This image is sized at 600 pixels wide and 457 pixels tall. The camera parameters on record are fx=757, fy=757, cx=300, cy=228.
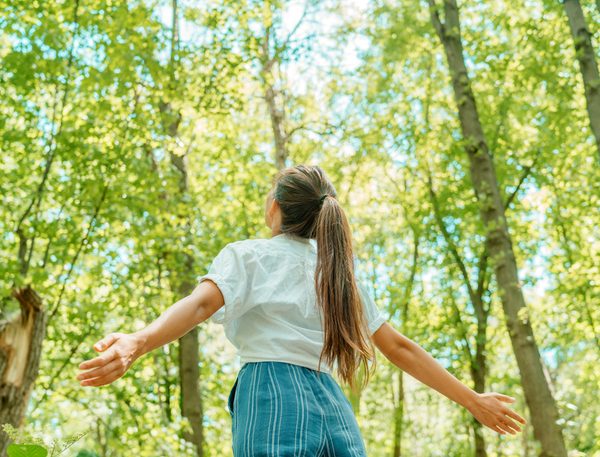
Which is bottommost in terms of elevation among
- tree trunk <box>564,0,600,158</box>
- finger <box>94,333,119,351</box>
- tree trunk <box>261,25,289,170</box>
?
finger <box>94,333,119,351</box>

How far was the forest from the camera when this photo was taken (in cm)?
923

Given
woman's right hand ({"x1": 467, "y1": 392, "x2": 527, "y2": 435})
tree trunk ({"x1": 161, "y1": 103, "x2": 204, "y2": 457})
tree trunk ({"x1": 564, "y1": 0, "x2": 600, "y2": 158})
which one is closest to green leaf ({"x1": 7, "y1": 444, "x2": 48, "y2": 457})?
woman's right hand ({"x1": 467, "y1": 392, "x2": 527, "y2": 435})

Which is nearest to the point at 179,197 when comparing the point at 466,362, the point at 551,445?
the point at 551,445

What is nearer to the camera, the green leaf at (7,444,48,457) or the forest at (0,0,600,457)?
the green leaf at (7,444,48,457)

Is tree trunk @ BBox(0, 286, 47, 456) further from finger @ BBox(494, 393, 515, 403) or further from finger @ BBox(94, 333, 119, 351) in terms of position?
finger @ BBox(94, 333, 119, 351)

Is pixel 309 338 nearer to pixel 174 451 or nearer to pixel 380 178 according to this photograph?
pixel 174 451

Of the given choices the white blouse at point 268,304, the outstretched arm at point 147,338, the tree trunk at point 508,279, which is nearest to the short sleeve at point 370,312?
the white blouse at point 268,304

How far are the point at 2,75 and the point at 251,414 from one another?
29.0 feet

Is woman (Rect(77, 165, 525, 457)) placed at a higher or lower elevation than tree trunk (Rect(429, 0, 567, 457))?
lower

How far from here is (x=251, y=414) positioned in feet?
7.16

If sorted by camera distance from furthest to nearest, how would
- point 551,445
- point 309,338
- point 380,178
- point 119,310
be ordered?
point 380,178 < point 119,310 < point 551,445 < point 309,338

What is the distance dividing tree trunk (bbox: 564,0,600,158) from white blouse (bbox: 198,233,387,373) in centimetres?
500

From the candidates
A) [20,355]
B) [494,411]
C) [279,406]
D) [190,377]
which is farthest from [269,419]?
[190,377]

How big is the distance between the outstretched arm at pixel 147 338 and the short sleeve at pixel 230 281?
2cm
